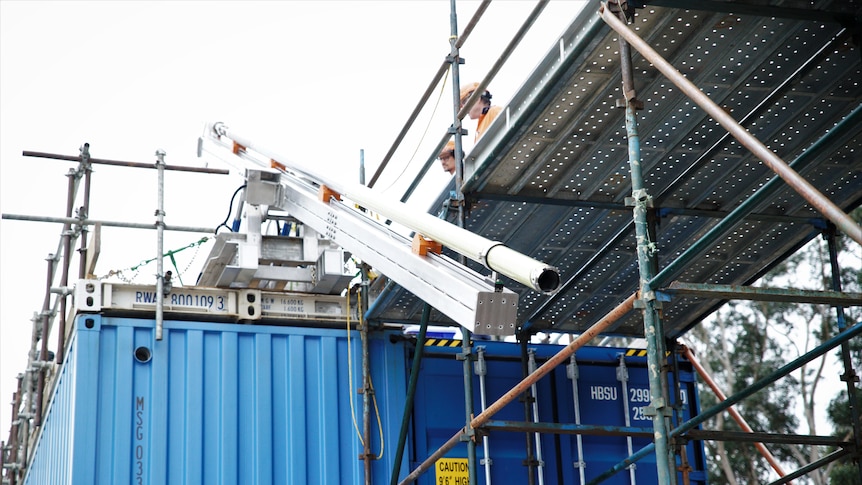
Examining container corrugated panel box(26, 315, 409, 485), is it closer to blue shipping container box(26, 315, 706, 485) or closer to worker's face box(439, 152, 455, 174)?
blue shipping container box(26, 315, 706, 485)

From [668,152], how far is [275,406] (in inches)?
158

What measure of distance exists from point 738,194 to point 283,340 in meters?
4.10

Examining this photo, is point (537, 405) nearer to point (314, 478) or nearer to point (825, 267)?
point (314, 478)

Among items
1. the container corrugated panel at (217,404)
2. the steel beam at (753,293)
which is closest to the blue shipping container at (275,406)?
the container corrugated panel at (217,404)

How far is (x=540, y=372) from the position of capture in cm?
748

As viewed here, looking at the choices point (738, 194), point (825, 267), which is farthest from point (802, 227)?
point (825, 267)

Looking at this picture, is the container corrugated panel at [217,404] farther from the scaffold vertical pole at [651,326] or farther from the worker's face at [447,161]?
the scaffold vertical pole at [651,326]

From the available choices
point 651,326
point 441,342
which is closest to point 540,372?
point 651,326

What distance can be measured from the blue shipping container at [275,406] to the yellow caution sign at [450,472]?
1.8 inches

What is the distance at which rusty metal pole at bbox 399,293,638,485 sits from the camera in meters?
6.52

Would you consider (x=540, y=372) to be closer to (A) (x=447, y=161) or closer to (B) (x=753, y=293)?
(B) (x=753, y=293)

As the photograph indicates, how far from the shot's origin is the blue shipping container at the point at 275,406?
30.3 feet

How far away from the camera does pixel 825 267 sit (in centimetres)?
2633

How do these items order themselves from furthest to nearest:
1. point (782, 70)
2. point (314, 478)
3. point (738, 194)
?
1. point (314, 478)
2. point (738, 194)
3. point (782, 70)
